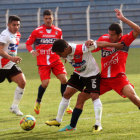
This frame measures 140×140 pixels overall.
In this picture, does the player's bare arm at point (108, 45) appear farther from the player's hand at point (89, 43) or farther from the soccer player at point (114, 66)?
the soccer player at point (114, 66)

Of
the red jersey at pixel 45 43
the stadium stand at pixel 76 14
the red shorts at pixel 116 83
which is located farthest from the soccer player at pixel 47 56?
the stadium stand at pixel 76 14

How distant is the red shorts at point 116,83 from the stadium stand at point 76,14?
77.4 feet

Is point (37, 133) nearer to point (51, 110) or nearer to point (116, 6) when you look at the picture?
point (51, 110)

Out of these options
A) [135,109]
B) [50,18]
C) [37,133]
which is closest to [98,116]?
[37,133]

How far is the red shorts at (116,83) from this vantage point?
6559 mm

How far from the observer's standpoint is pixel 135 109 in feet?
28.4

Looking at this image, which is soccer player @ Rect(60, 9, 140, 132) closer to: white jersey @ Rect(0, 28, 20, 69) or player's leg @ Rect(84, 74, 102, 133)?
player's leg @ Rect(84, 74, 102, 133)

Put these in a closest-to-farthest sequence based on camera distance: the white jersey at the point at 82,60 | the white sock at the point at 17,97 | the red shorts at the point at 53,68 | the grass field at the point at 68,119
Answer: the grass field at the point at 68,119, the white jersey at the point at 82,60, the white sock at the point at 17,97, the red shorts at the point at 53,68

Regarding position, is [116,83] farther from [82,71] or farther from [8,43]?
[8,43]

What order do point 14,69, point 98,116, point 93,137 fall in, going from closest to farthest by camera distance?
1. point 93,137
2. point 98,116
3. point 14,69

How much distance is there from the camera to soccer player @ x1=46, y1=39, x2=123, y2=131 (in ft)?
20.5

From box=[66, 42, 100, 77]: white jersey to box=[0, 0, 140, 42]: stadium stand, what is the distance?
77.9 feet

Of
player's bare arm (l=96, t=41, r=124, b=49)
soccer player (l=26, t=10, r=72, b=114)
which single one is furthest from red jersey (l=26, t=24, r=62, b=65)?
player's bare arm (l=96, t=41, r=124, b=49)

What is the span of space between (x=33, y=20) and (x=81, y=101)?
24992 millimetres
